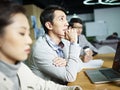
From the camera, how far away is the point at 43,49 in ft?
5.82

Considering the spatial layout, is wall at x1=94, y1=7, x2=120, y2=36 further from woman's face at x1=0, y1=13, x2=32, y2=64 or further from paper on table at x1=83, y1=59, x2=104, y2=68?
woman's face at x1=0, y1=13, x2=32, y2=64

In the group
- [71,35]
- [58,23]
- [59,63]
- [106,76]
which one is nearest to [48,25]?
[58,23]

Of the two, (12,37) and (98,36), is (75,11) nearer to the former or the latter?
(98,36)

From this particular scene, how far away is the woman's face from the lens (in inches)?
41.5

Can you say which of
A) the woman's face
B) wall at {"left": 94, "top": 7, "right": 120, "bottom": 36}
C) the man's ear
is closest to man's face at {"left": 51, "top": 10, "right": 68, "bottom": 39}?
the man's ear

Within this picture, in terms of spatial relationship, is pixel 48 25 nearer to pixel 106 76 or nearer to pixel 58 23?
pixel 58 23

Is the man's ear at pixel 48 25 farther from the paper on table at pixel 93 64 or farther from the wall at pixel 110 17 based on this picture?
the wall at pixel 110 17

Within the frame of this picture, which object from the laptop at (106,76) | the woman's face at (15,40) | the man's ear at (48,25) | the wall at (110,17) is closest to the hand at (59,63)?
the laptop at (106,76)

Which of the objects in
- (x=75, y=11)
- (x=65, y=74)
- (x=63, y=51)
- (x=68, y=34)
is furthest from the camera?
(x=75, y=11)

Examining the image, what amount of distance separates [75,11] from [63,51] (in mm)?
11756

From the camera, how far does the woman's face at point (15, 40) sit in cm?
105

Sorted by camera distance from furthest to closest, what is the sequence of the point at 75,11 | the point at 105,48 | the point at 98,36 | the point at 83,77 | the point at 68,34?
the point at 75,11 → the point at 98,36 → the point at 105,48 → the point at 68,34 → the point at 83,77

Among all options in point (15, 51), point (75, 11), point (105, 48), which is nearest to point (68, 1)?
point (75, 11)

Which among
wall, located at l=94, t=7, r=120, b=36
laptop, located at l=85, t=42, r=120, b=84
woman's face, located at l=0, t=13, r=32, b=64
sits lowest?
wall, located at l=94, t=7, r=120, b=36
